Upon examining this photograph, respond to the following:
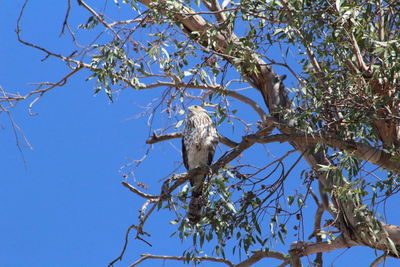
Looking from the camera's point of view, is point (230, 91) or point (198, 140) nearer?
point (230, 91)

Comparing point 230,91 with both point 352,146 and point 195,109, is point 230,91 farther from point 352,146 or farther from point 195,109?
point 352,146

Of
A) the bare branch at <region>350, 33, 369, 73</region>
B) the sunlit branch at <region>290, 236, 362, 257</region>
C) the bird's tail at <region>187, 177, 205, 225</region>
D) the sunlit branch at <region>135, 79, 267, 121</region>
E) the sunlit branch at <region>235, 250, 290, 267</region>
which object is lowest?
the sunlit branch at <region>290, 236, 362, 257</region>

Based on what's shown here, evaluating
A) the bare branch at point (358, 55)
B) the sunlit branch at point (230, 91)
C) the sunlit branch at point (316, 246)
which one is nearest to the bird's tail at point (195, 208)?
the sunlit branch at point (316, 246)

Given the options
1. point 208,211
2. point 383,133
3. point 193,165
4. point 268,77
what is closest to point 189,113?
point 193,165

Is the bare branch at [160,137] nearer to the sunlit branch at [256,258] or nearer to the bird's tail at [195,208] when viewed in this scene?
the bird's tail at [195,208]

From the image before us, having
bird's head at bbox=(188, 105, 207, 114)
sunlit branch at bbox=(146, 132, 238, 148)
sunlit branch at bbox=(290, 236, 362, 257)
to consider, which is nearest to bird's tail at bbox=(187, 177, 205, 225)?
sunlit branch at bbox=(146, 132, 238, 148)

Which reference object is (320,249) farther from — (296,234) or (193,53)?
(193,53)

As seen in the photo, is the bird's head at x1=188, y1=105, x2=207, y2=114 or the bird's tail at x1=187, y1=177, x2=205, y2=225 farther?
the bird's head at x1=188, y1=105, x2=207, y2=114

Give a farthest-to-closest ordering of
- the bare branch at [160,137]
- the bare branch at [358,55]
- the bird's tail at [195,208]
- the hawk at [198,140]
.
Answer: the hawk at [198,140], the bare branch at [160,137], the bird's tail at [195,208], the bare branch at [358,55]

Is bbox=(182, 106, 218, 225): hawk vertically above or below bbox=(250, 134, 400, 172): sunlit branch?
above

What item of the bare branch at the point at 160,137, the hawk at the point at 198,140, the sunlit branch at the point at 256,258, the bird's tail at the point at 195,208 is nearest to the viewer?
the bird's tail at the point at 195,208

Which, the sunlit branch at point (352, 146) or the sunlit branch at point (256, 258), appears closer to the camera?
the sunlit branch at point (352, 146)

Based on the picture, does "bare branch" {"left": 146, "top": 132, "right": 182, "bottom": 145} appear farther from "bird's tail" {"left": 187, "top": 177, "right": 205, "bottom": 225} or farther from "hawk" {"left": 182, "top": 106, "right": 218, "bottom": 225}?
"bird's tail" {"left": 187, "top": 177, "right": 205, "bottom": 225}

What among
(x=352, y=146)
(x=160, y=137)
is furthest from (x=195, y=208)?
(x=352, y=146)
